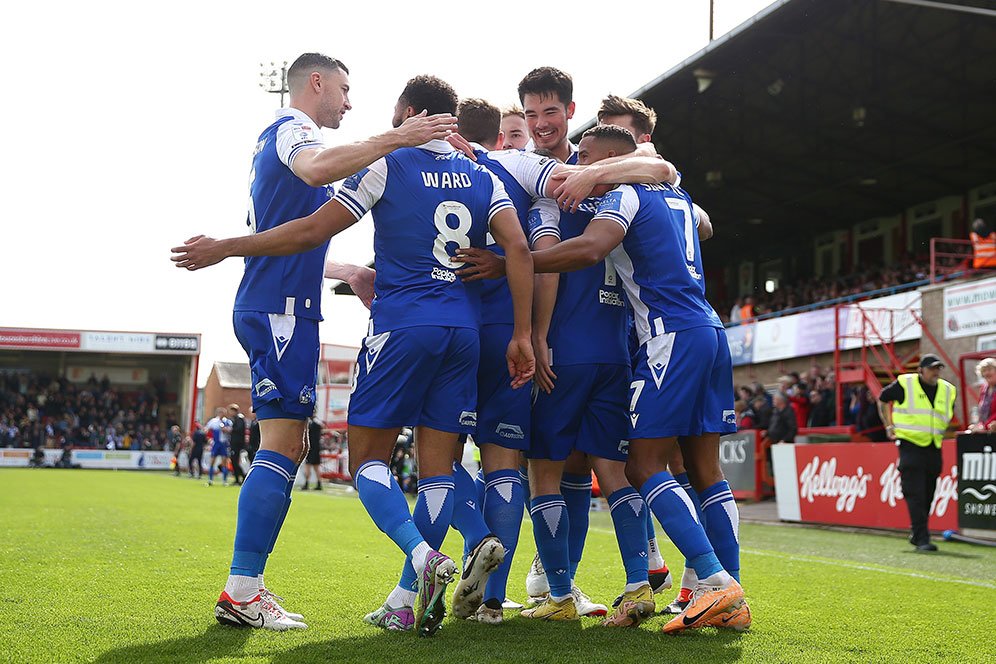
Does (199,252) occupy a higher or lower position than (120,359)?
lower

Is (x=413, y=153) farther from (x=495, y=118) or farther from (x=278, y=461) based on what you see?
(x=278, y=461)

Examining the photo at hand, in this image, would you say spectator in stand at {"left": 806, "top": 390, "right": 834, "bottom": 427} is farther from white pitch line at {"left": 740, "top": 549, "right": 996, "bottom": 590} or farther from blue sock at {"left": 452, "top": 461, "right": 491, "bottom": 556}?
blue sock at {"left": 452, "top": 461, "right": 491, "bottom": 556}

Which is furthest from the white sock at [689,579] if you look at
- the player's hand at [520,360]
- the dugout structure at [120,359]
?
the dugout structure at [120,359]

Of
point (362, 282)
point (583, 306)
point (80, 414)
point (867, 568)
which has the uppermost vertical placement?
point (362, 282)

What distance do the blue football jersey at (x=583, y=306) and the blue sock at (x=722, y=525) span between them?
689mm

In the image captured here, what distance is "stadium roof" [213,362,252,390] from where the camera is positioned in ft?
285

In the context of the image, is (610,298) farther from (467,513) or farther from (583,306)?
(467,513)

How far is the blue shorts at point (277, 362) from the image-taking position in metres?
4.04

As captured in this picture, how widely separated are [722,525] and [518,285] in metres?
1.40

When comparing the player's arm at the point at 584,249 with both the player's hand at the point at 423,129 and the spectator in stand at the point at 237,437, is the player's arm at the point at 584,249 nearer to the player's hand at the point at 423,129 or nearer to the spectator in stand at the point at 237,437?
the player's hand at the point at 423,129

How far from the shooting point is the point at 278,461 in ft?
13.4

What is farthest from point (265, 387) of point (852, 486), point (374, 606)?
point (852, 486)

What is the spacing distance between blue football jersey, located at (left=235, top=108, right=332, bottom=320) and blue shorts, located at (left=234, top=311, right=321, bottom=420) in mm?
56

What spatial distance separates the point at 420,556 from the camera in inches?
138
